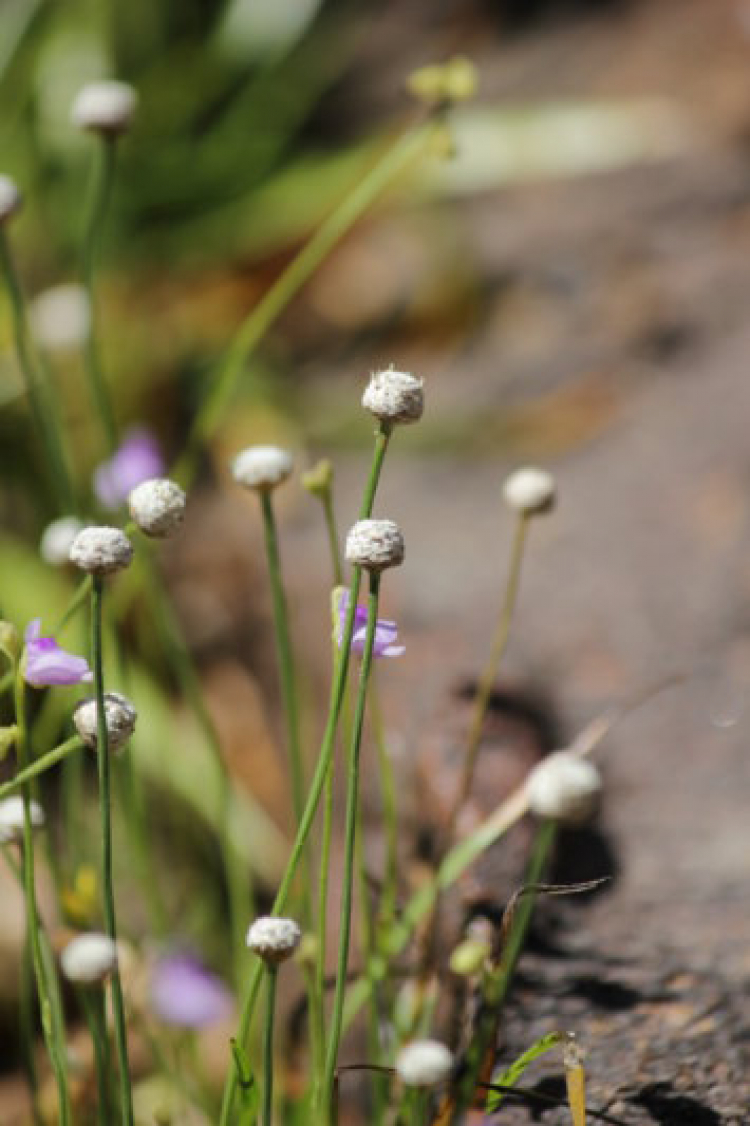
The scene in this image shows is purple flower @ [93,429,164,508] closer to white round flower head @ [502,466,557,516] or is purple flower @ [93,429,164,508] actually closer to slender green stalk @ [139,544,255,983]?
slender green stalk @ [139,544,255,983]

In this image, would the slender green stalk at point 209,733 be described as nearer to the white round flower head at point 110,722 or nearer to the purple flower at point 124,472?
the purple flower at point 124,472

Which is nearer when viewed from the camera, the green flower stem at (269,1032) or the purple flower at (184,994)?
the green flower stem at (269,1032)

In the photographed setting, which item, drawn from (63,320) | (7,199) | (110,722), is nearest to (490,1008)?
(110,722)

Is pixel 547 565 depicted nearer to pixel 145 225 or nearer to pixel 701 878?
pixel 701 878

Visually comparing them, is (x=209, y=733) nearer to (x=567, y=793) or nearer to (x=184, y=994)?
(x=184, y=994)

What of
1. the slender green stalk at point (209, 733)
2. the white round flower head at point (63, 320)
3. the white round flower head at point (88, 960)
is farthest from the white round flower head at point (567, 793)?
the white round flower head at point (63, 320)
